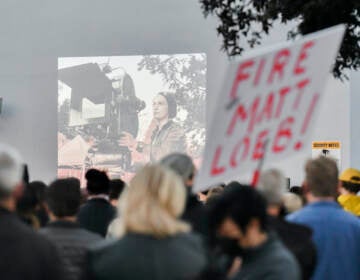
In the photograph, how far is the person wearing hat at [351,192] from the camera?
822cm

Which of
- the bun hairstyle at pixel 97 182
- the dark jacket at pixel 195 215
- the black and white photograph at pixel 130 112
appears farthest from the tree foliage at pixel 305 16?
the dark jacket at pixel 195 215

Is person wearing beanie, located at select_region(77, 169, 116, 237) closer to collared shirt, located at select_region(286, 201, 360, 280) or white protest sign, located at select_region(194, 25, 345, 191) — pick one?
collared shirt, located at select_region(286, 201, 360, 280)

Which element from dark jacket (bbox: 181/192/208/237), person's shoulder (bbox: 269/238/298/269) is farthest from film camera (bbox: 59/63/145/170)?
person's shoulder (bbox: 269/238/298/269)

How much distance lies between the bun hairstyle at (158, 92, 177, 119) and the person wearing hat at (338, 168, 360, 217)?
1307 cm

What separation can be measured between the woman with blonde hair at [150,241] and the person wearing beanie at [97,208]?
361 cm

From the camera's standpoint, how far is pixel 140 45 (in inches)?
886

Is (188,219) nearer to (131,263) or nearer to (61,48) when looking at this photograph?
(131,263)

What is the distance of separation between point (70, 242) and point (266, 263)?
4.51 ft

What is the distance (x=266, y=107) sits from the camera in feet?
16.2

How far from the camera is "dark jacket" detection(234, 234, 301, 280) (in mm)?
4324

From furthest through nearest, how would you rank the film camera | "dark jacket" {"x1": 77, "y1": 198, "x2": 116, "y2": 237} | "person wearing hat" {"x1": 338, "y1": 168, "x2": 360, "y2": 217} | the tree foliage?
the film camera, the tree foliage, "person wearing hat" {"x1": 338, "y1": 168, "x2": 360, "y2": 217}, "dark jacket" {"x1": 77, "y1": 198, "x2": 116, "y2": 237}

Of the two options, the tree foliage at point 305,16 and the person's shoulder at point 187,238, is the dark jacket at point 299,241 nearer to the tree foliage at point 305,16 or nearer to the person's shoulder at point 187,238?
the person's shoulder at point 187,238

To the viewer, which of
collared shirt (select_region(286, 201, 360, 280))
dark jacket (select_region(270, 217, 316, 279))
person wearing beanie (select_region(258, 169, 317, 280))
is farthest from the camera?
collared shirt (select_region(286, 201, 360, 280))

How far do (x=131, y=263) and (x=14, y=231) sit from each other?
0.47 metres
